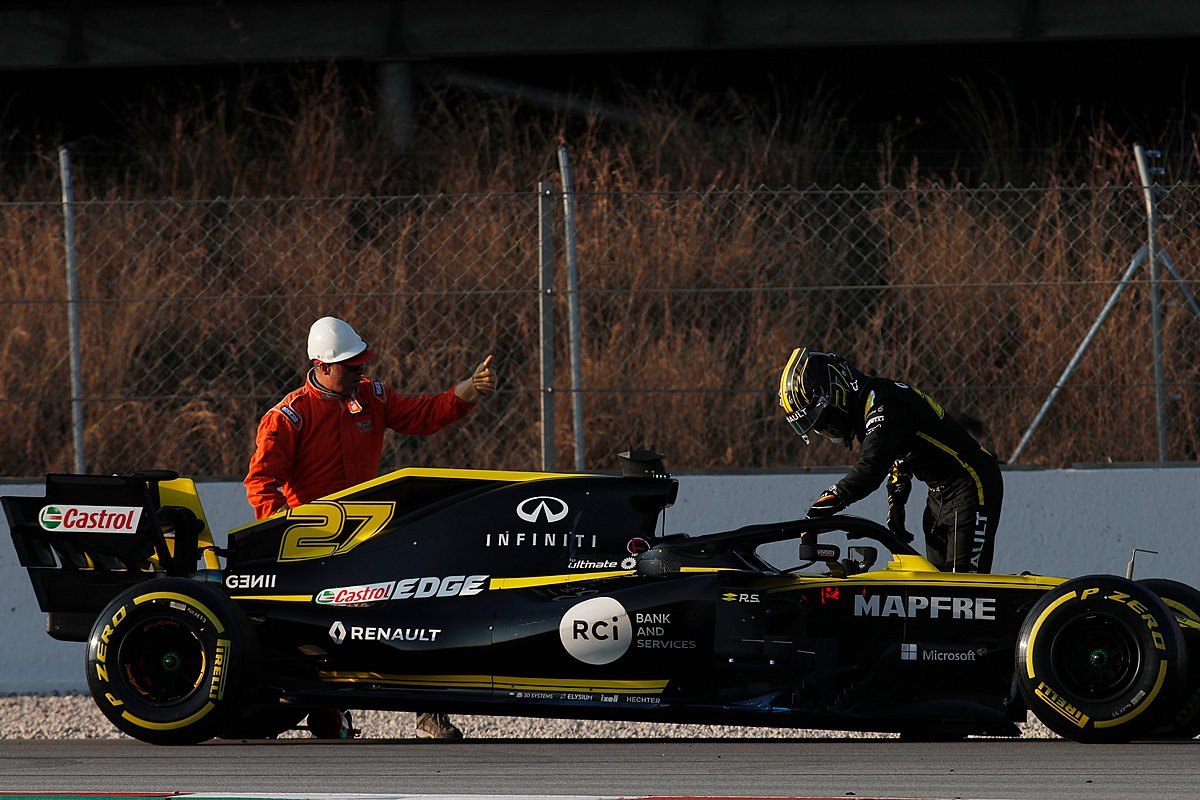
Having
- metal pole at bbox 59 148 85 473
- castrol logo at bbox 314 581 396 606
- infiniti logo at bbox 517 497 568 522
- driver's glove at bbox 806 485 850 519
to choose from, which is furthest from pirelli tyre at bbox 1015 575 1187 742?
metal pole at bbox 59 148 85 473

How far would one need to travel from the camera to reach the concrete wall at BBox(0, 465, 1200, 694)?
8742 millimetres

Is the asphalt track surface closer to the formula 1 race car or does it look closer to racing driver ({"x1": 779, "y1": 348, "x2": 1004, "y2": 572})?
the formula 1 race car

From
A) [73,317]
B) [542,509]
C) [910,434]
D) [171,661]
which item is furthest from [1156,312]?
[73,317]

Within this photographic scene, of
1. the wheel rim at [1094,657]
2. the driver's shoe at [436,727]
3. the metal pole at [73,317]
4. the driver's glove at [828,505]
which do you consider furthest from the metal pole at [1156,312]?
the metal pole at [73,317]

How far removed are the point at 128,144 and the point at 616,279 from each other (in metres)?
5.62

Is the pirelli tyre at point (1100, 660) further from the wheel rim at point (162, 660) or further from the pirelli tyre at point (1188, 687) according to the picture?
the wheel rim at point (162, 660)

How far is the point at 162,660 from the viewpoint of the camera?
6.71 metres

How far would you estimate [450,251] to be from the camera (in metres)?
12.0

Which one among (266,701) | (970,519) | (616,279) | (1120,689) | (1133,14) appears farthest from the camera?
(1133,14)

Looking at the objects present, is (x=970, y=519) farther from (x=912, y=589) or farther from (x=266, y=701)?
(x=266, y=701)

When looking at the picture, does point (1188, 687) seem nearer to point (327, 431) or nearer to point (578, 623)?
point (578, 623)

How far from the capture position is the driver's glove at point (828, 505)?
7.00 metres

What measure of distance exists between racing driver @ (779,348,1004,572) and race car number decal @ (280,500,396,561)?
1806mm

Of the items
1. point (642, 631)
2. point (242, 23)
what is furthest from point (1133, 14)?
point (642, 631)
